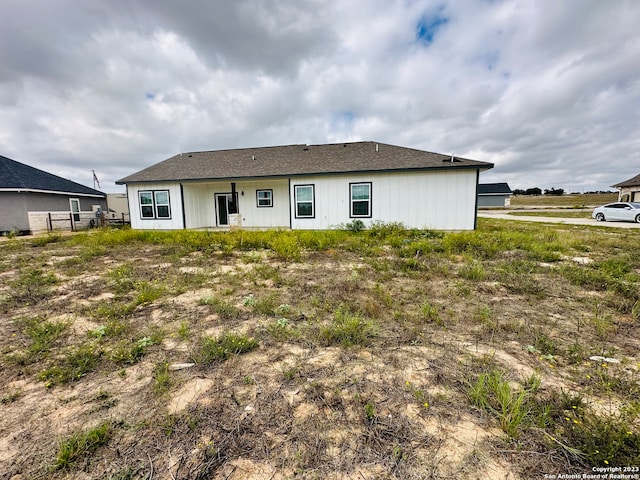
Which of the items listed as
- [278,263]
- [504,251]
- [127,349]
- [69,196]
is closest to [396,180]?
[504,251]

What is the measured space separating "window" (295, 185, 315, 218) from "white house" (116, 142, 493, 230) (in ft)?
0.16

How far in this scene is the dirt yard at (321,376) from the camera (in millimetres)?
1562

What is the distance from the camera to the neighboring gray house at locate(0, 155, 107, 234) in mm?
14469

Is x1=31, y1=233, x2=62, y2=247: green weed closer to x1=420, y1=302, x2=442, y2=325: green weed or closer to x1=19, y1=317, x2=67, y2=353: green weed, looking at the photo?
x1=19, y1=317, x2=67, y2=353: green weed

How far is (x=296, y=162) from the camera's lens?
13.7m

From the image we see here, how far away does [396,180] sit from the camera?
11.5 metres

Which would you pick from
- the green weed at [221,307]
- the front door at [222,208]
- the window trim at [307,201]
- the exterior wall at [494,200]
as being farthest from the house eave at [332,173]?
the exterior wall at [494,200]

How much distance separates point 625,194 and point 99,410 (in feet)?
125

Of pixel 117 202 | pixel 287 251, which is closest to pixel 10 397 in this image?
pixel 287 251

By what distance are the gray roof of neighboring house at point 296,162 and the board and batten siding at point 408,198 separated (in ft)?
1.29

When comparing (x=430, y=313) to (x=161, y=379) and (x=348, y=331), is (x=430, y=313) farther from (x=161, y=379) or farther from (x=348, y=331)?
(x=161, y=379)

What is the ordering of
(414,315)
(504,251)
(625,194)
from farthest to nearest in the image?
(625,194), (504,251), (414,315)

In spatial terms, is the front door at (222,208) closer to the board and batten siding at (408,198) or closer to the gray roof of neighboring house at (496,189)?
the board and batten siding at (408,198)

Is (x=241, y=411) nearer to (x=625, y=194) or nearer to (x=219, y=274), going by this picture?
(x=219, y=274)
